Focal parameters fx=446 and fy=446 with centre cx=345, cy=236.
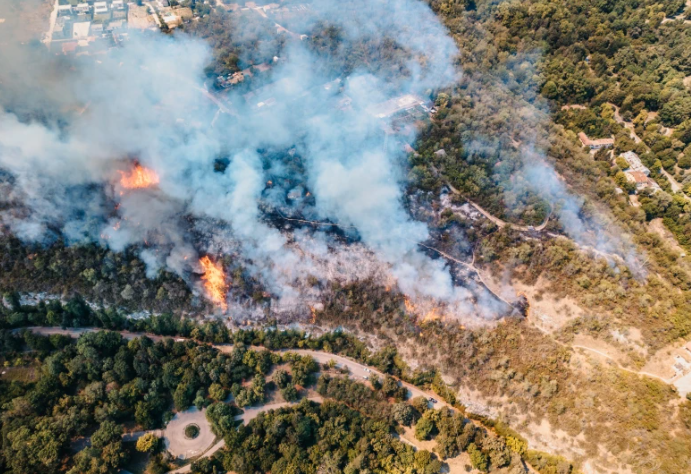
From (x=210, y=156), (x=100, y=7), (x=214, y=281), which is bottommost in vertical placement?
(x=214, y=281)

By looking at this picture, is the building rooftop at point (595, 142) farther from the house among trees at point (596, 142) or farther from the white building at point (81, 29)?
the white building at point (81, 29)

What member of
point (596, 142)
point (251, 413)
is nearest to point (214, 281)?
point (251, 413)

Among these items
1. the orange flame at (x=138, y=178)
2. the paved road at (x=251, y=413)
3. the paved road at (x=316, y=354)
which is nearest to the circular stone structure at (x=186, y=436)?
the paved road at (x=251, y=413)

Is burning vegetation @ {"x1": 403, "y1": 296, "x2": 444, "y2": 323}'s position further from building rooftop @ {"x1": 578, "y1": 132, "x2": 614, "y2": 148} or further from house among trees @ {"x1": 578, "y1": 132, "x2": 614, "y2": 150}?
building rooftop @ {"x1": 578, "y1": 132, "x2": 614, "y2": 148}

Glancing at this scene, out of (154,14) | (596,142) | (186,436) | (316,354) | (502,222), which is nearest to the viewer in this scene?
(186,436)

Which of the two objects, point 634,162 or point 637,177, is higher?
point 634,162

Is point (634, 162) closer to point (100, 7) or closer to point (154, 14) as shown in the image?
point (154, 14)
